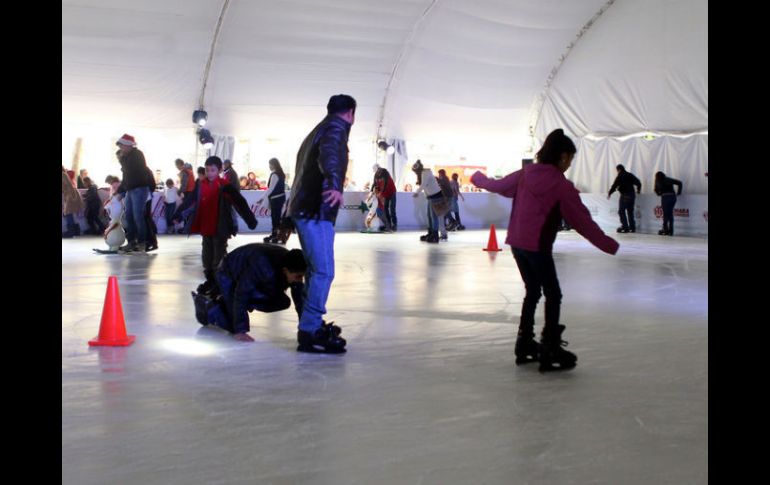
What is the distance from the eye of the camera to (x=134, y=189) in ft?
35.4

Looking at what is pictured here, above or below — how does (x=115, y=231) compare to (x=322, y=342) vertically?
above

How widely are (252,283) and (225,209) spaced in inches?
102

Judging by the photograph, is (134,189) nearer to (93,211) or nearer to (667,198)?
(93,211)

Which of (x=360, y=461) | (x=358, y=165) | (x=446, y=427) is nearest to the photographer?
(x=360, y=461)

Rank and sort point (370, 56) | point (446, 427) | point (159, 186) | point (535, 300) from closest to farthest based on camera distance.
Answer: point (446, 427)
point (535, 300)
point (159, 186)
point (370, 56)

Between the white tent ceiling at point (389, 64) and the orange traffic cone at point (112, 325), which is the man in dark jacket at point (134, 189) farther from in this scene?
the white tent ceiling at point (389, 64)

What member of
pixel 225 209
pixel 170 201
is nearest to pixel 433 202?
pixel 170 201

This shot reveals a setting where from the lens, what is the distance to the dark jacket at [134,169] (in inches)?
418

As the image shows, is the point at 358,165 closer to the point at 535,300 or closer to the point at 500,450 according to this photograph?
the point at 535,300

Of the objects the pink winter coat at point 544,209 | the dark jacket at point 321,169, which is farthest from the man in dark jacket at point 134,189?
the pink winter coat at point 544,209

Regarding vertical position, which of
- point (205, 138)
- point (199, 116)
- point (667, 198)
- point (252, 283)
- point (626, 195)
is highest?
point (199, 116)

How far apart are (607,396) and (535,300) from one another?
87cm
